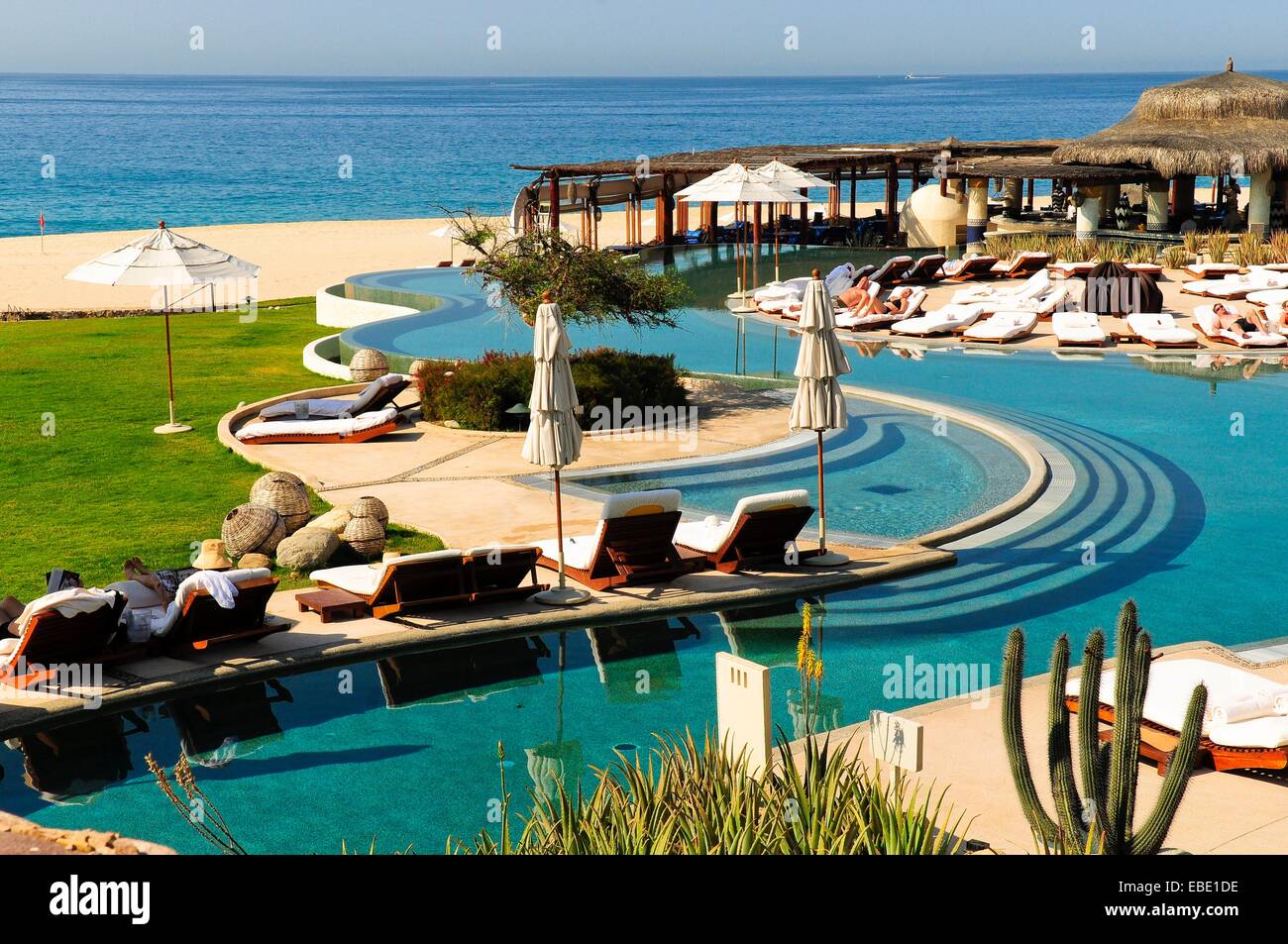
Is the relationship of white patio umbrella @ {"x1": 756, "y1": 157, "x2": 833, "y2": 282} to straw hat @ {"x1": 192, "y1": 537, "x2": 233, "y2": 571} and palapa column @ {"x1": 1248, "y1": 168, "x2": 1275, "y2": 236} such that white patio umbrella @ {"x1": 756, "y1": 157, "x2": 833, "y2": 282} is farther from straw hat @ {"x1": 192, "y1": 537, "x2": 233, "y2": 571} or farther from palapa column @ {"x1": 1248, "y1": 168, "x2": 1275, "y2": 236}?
straw hat @ {"x1": 192, "y1": 537, "x2": 233, "y2": 571}

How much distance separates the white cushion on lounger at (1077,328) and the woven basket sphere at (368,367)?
35.6ft

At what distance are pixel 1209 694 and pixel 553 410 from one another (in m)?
5.03

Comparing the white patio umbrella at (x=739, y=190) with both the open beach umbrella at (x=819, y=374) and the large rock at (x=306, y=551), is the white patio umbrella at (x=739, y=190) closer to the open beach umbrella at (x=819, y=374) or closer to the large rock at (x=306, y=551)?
the open beach umbrella at (x=819, y=374)

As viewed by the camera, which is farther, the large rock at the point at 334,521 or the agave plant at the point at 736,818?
the large rock at the point at 334,521

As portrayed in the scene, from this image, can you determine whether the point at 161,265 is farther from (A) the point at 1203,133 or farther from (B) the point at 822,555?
(A) the point at 1203,133

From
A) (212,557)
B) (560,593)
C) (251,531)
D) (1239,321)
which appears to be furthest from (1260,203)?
(212,557)

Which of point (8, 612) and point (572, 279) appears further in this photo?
point (572, 279)

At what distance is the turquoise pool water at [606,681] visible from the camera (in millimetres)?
7773

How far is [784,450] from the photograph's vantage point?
15641 millimetres

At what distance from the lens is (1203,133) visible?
3469cm

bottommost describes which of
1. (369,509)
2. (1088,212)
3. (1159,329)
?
(369,509)

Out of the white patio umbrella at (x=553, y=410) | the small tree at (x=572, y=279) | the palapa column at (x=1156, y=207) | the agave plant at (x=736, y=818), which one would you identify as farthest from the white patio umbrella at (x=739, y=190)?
the agave plant at (x=736, y=818)

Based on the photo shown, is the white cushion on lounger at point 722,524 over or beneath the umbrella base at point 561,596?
over
